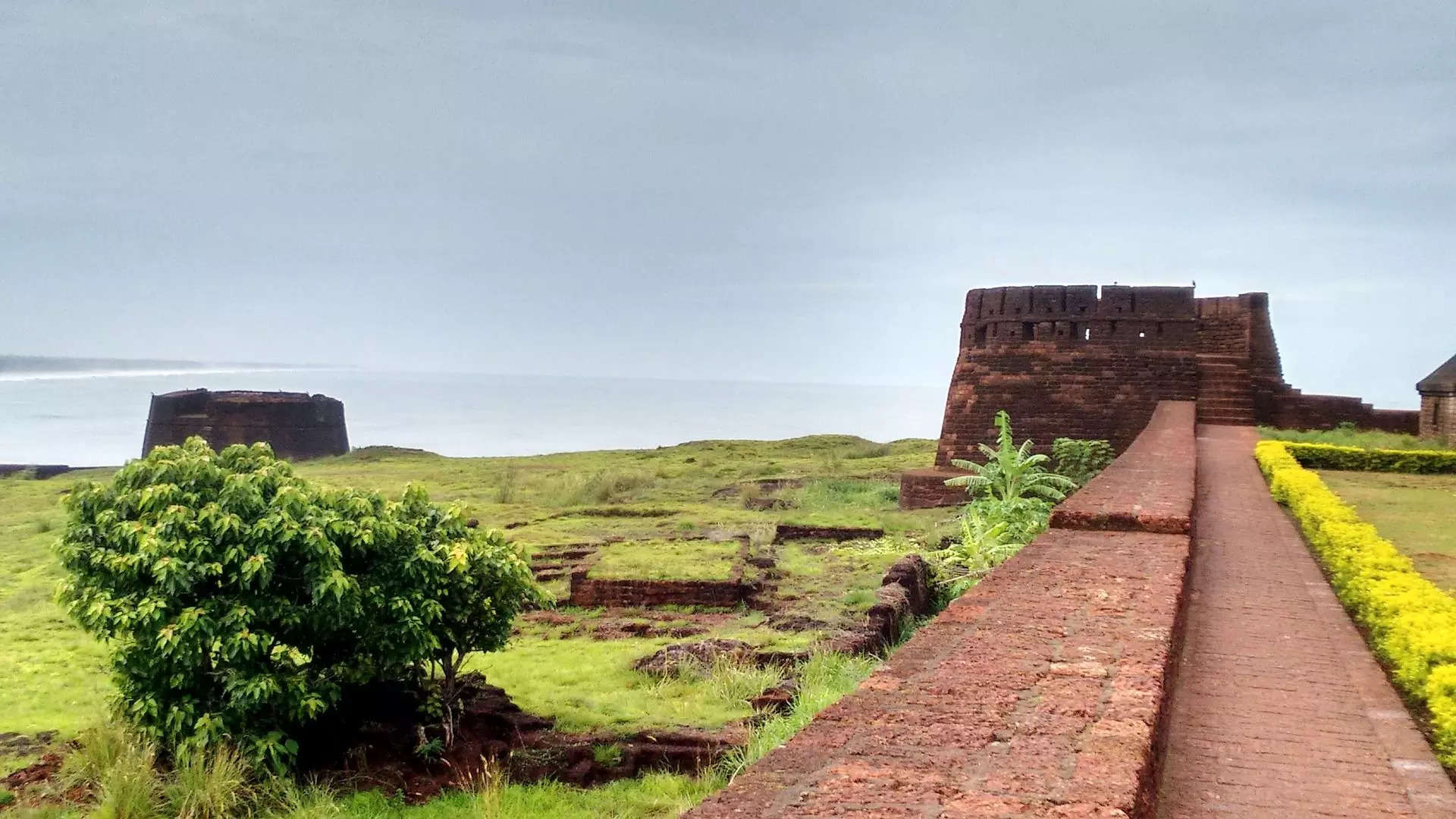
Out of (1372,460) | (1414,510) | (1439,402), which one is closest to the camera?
(1414,510)

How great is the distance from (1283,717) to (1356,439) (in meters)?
12.7

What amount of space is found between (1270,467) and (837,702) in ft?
25.6

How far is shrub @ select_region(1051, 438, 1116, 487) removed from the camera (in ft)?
44.0

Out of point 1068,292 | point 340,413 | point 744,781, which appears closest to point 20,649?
point 744,781

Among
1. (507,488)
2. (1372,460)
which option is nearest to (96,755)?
(1372,460)

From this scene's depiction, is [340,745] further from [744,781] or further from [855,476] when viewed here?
[855,476]

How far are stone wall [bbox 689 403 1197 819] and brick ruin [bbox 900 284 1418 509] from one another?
32.6 ft

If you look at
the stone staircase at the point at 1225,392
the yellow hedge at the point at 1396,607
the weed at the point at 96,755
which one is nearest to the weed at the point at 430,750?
the weed at the point at 96,755

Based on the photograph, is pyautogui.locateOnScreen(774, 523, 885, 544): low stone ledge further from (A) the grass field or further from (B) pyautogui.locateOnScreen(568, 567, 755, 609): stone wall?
(B) pyautogui.locateOnScreen(568, 567, 755, 609): stone wall

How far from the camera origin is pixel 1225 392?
14836 mm

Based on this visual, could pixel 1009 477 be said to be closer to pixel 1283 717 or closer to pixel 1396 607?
pixel 1396 607

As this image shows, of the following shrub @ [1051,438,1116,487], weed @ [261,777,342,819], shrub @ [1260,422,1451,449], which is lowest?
weed @ [261,777,342,819]

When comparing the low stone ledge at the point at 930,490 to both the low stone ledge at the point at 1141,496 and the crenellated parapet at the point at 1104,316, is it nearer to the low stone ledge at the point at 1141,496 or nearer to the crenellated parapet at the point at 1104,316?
the crenellated parapet at the point at 1104,316

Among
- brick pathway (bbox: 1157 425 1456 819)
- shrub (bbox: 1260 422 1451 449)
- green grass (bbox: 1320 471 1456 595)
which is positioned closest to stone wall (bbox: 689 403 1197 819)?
brick pathway (bbox: 1157 425 1456 819)
